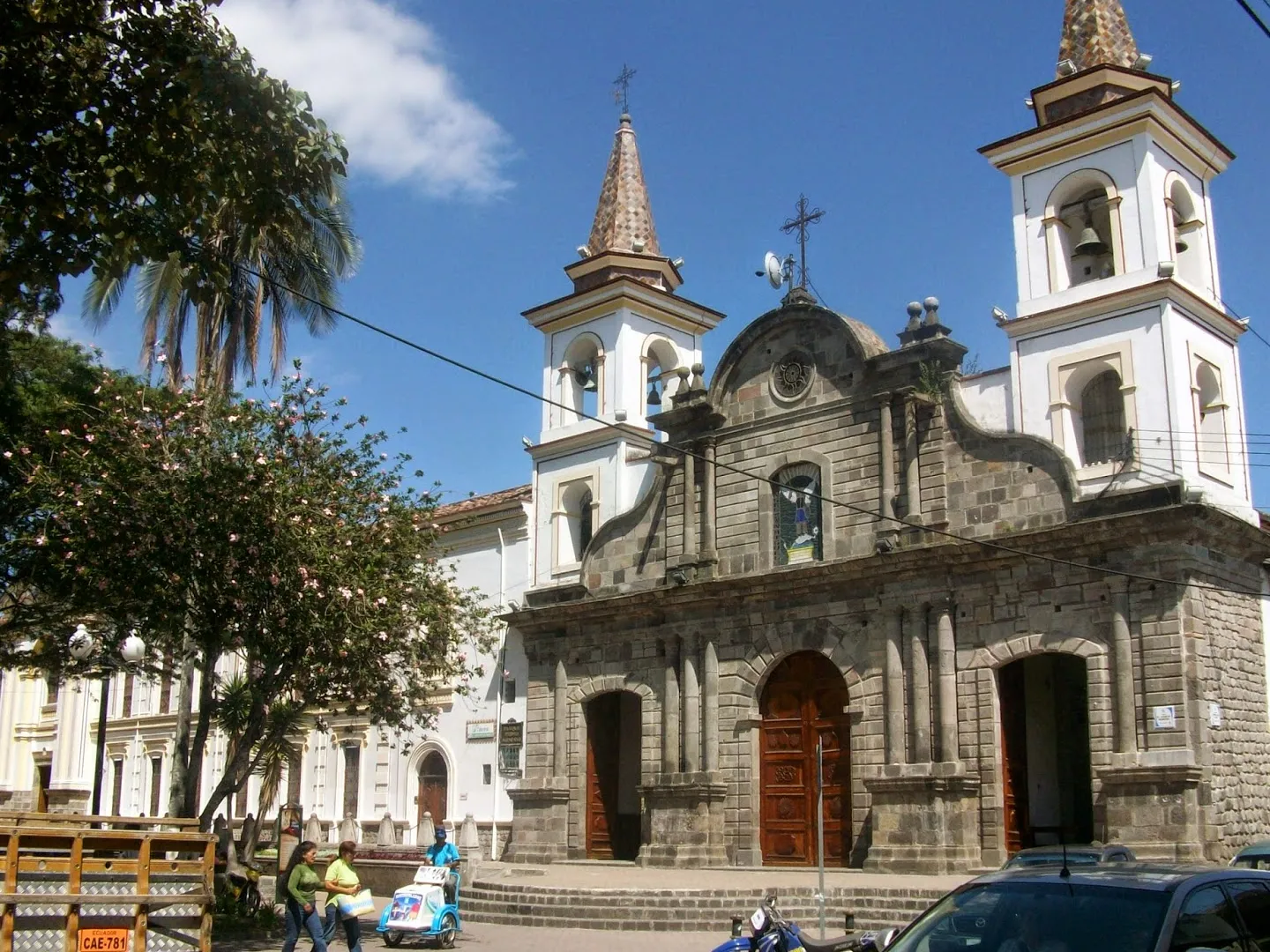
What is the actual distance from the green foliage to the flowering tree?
7108 millimetres

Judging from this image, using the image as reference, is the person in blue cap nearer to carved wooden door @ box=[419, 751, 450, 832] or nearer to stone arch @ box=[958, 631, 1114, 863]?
stone arch @ box=[958, 631, 1114, 863]

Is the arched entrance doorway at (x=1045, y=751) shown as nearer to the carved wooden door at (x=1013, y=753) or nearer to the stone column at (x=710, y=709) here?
the carved wooden door at (x=1013, y=753)

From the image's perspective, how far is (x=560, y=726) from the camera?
93.8ft

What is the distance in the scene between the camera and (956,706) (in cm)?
2277

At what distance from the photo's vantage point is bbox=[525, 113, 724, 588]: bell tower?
29.9 m

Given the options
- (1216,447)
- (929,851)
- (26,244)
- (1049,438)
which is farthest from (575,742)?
(26,244)

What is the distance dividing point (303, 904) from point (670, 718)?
43.4 feet

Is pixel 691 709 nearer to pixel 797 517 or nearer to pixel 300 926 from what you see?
pixel 797 517

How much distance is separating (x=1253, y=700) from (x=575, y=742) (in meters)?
13.0

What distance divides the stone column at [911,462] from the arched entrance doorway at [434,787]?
13.5 meters

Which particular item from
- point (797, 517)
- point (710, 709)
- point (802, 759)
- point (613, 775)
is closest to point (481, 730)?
point (613, 775)

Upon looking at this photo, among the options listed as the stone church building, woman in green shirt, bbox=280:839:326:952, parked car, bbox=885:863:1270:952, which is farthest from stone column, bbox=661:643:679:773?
parked car, bbox=885:863:1270:952

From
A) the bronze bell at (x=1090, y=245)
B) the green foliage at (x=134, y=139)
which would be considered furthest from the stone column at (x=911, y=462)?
the green foliage at (x=134, y=139)

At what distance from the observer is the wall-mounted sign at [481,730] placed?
30.6 m
